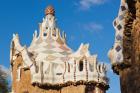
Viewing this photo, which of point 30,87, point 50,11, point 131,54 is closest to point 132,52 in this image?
point 131,54

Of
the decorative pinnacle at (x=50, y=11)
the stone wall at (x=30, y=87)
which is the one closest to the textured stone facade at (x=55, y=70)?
the stone wall at (x=30, y=87)

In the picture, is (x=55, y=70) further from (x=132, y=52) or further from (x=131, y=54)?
(x=132, y=52)

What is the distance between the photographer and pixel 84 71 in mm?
18609

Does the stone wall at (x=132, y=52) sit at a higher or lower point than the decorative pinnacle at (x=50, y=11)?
lower

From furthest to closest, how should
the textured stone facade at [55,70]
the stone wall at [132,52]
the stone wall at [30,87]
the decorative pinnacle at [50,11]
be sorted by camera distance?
the decorative pinnacle at [50,11] → the textured stone facade at [55,70] → the stone wall at [30,87] → the stone wall at [132,52]

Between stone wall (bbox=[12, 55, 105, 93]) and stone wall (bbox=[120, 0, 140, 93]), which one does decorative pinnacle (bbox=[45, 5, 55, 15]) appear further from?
stone wall (bbox=[120, 0, 140, 93])

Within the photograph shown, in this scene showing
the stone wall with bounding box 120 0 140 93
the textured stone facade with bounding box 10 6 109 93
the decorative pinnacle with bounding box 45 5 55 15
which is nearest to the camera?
the stone wall with bounding box 120 0 140 93

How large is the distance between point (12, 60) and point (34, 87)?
283 cm

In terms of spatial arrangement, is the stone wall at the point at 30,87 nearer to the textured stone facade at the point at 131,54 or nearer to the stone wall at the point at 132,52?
the textured stone facade at the point at 131,54

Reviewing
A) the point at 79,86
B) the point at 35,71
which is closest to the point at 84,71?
the point at 79,86

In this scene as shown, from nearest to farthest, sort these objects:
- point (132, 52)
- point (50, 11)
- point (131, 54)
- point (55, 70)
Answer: point (132, 52) → point (131, 54) → point (55, 70) → point (50, 11)

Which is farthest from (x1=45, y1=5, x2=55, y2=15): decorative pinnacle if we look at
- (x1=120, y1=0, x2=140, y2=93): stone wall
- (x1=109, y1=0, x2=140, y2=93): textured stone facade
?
(x1=120, y1=0, x2=140, y2=93): stone wall

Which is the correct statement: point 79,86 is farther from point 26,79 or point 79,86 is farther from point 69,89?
point 26,79

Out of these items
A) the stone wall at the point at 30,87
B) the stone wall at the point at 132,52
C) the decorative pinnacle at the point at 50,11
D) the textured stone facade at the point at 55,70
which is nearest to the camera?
the stone wall at the point at 132,52
